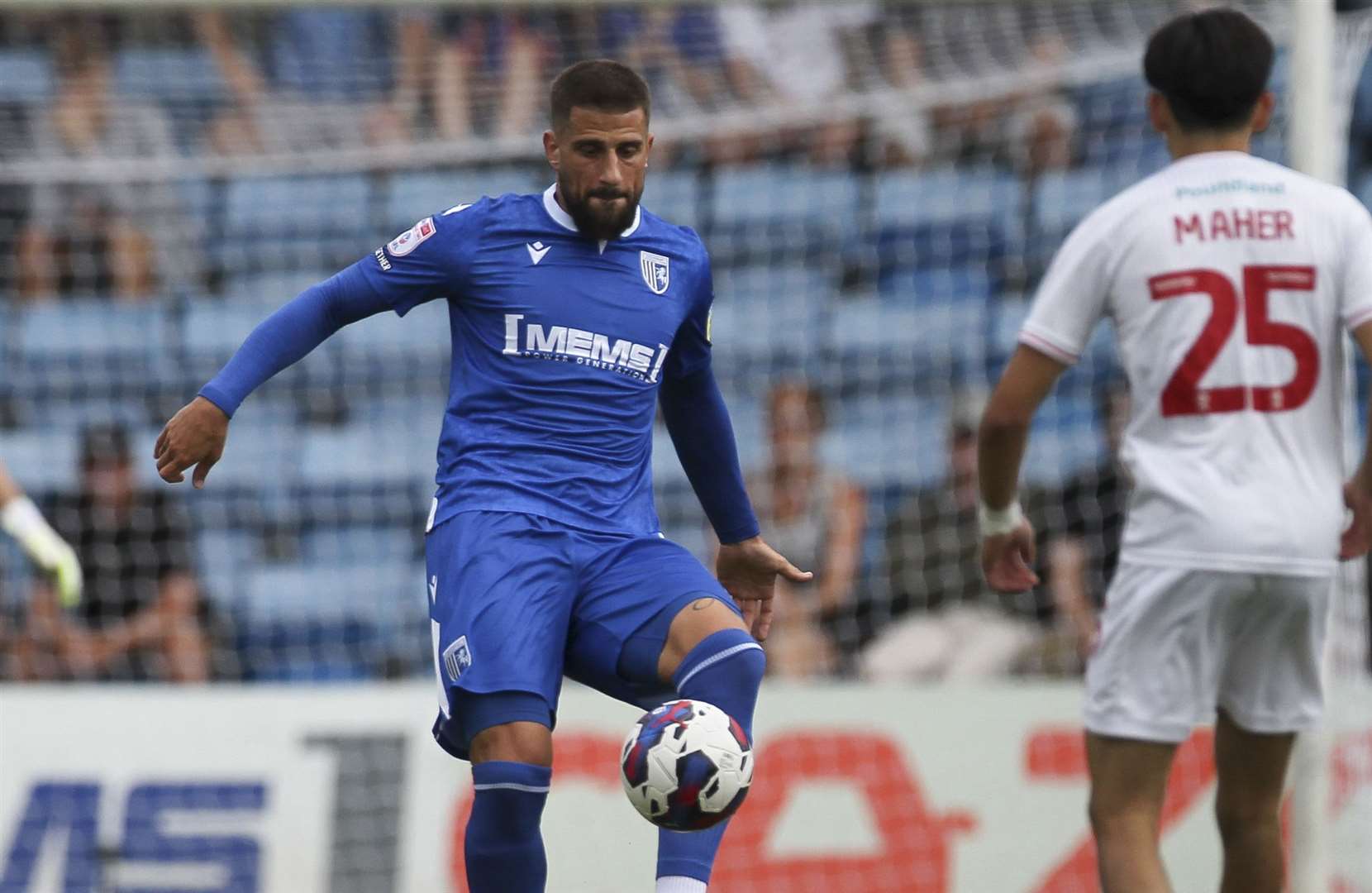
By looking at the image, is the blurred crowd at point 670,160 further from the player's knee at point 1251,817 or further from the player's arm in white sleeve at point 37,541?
the player's knee at point 1251,817

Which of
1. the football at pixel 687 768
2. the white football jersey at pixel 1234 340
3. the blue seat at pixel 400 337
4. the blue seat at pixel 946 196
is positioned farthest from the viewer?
the blue seat at pixel 400 337

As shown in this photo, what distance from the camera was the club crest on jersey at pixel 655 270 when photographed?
4473 millimetres

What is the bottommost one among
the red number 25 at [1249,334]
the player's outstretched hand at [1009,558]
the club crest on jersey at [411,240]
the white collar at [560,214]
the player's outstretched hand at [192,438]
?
the player's outstretched hand at [1009,558]

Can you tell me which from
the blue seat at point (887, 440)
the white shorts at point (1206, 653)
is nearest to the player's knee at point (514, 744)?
the white shorts at point (1206, 653)

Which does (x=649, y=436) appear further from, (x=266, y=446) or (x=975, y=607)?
(x=266, y=446)

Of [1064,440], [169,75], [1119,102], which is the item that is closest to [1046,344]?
[1064,440]

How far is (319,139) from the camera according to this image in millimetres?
9703

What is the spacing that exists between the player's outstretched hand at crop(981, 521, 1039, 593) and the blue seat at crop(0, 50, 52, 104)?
7.24 meters

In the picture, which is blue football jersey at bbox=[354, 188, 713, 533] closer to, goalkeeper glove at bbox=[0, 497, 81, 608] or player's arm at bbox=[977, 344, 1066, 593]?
player's arm at bbox=[977, 344, 1066, 593]

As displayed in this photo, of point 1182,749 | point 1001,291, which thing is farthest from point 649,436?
point 1001,291

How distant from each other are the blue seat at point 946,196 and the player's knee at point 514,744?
5.40 meters

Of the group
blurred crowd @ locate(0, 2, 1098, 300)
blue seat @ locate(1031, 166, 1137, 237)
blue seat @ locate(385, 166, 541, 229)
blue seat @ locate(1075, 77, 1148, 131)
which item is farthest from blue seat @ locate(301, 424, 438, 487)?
blue seat @ locate(1075, 77, 1148, 131)

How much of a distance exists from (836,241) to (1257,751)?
5.37 m

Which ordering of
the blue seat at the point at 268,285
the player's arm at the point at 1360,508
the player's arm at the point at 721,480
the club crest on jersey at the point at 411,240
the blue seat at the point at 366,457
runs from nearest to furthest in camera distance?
the player's arm at the point at 1360,508 → the club crest on jersey at the point at 411,240 → the player's arm at the point at 721,480 → the blue seat at the point at 366,457 → the blue seat at the point at 268,285
